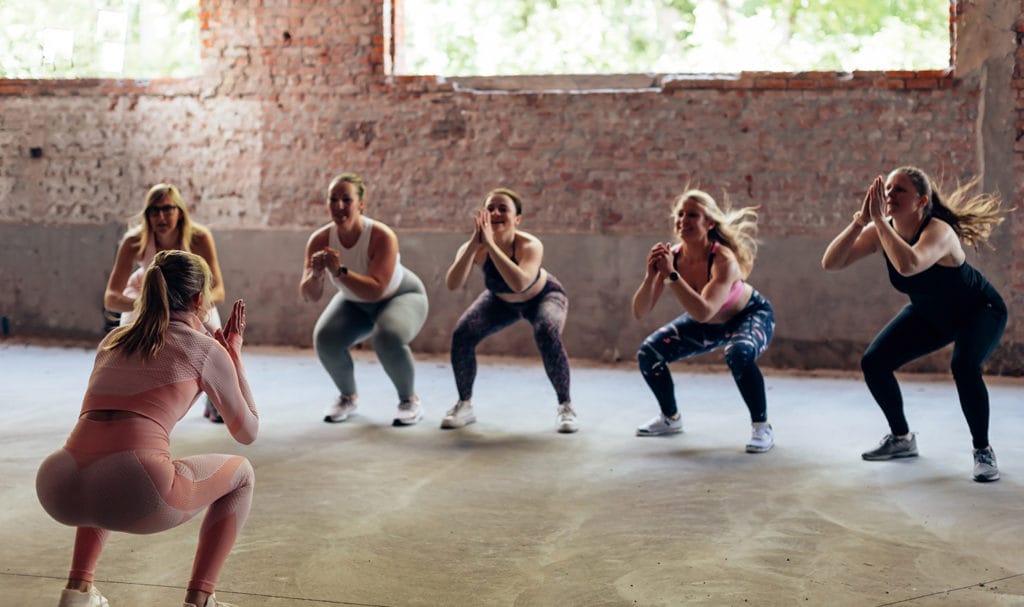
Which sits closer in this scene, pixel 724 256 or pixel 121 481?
pixel 121 481

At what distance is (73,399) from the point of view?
21.4 ft

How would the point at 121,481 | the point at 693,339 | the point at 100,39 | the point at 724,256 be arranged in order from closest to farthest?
the point at 121,481 → the point at 724,256 → the point at 693,339 → the point at 100,39

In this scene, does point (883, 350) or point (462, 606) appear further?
point (883, 350)

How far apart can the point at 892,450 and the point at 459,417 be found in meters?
2.13

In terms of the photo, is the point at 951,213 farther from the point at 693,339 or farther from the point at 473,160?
the point at 473,160

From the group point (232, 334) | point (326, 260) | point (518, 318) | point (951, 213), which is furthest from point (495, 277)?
point (232, 334)

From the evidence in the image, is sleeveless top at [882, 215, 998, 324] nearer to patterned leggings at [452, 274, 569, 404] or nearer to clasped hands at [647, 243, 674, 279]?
clasped hands at [647, 243, 674, 279]

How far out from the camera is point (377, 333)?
5.80 m

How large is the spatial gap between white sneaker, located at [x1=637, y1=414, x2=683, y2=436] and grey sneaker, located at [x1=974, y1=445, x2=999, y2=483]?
147 centimetres

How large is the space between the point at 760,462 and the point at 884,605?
1867 mm

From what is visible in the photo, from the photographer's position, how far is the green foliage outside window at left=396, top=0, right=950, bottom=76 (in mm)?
8984

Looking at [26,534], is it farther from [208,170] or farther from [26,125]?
[26,125]

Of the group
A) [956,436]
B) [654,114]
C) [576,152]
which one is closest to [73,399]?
[576,152]

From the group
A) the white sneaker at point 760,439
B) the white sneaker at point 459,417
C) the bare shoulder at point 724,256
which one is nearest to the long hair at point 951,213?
the bare shoulder at point 724,256
